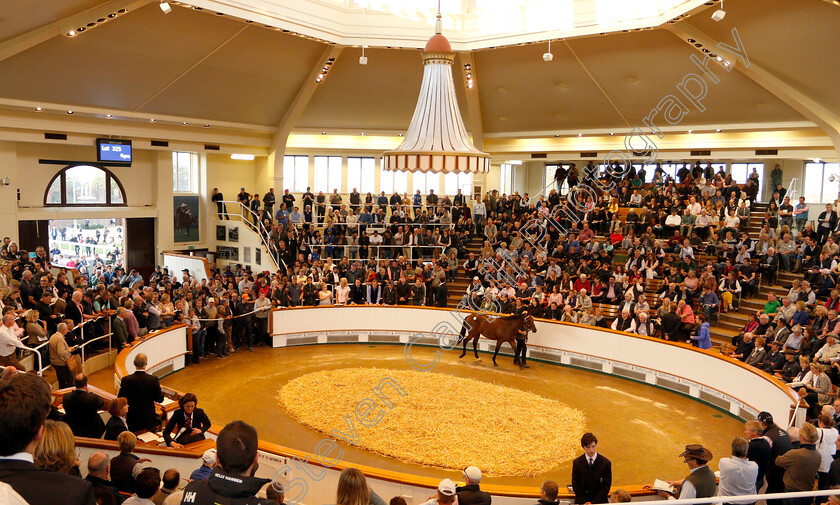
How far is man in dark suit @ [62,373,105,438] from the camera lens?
274 inches

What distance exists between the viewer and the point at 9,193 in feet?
Answer: 61.4

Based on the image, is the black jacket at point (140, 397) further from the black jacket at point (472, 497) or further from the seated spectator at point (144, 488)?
the black jacket at point (472, 497)

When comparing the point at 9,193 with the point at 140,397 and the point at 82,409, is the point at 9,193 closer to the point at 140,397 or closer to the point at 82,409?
the point at 140,397

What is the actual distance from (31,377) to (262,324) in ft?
46.5

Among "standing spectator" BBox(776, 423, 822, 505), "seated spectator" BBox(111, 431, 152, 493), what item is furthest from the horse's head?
"seated spectator" BBox(111, 431, 152, 493)

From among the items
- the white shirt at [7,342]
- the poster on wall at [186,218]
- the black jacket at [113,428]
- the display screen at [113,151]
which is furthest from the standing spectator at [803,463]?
the poster on wall at [186,218]

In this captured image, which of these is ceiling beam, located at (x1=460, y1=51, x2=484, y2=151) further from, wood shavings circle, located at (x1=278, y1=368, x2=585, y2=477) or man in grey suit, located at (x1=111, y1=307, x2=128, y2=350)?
man in grey suit, located at (x1=111, y1=307, x2=128, y2=350)

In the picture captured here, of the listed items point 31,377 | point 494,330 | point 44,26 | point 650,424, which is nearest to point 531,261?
point 494,330

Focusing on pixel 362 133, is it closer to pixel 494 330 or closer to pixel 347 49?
pixel 347 49

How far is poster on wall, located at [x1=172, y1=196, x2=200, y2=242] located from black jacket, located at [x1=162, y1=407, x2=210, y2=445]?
55.3 feet

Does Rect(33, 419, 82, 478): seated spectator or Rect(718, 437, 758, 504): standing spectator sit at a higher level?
Rect(33, 419, 82, 478): seated spectator

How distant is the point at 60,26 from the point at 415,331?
1091cm

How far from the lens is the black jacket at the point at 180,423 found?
744 centimetres

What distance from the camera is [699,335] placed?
13.6m
